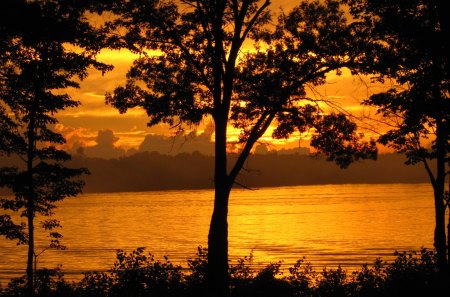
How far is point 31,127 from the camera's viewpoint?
25.8 meters

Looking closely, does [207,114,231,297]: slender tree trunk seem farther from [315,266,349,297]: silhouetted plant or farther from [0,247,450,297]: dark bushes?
[315,266,349,297]: silhouetted plant

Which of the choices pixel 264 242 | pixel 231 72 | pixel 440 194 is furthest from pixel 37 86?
pixel 264 242

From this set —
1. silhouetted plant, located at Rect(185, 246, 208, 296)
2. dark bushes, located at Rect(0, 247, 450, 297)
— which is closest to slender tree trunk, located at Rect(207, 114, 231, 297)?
silhouetted plant, located at Rect(185, 246, 208, 296)

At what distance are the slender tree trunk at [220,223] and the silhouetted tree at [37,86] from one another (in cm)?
558

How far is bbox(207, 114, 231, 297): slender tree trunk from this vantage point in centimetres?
2025

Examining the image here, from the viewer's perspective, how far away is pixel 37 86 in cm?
2467

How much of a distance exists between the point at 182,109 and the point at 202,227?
129642mm

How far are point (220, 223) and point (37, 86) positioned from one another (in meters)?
10.2

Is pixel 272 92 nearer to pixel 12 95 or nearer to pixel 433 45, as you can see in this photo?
pixel 433 45

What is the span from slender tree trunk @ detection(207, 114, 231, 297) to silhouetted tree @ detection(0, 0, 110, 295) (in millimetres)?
5579

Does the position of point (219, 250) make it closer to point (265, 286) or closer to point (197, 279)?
point (197, 279)

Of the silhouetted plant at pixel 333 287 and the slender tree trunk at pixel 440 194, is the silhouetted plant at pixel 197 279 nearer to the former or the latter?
the silhouetted plant at pixel 333 287

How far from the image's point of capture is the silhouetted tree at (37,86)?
19.5 metres

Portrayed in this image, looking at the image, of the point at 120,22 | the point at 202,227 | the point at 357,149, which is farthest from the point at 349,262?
the point at 202,227
